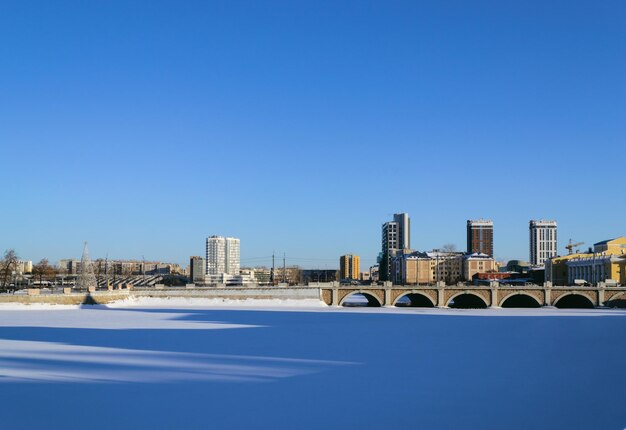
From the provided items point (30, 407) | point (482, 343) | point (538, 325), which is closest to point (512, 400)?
point (30, 407)

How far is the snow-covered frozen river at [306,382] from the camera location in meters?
14.3

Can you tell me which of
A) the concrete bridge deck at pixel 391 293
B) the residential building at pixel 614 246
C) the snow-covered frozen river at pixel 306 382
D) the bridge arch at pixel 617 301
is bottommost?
the bridge arch at pixel 617 301

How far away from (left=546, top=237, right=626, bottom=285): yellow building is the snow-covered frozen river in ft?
245

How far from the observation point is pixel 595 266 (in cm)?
10600

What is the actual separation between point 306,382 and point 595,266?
326ft

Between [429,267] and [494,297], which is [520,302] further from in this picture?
[429,267]

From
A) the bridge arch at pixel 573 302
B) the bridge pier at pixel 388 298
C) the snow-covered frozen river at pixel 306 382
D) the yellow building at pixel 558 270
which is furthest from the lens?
the yellow building at pixel 558 270

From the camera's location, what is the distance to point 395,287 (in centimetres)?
8300

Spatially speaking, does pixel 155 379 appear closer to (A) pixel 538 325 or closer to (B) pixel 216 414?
(B) pixel 216 414

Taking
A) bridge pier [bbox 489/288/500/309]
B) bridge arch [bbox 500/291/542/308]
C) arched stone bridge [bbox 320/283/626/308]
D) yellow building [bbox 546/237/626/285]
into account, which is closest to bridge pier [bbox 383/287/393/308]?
arched stone bridge [bbox 320/283/626/308]

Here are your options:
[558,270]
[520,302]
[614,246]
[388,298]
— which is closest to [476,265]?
[558,270]

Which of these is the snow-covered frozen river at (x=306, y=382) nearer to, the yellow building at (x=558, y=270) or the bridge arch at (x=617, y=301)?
the bridge arch at (x=617, y=301)

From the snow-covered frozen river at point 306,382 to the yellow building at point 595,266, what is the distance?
7456 cm

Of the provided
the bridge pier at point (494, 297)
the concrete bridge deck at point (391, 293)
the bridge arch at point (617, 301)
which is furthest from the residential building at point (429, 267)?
the bridge pier at point (494, 297)
